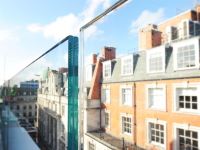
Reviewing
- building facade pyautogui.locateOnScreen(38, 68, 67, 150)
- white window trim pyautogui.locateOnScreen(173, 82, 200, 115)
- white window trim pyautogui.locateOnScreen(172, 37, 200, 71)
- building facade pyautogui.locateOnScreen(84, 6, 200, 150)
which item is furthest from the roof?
building facade pyautogui.locateOnScreen(38, 68, 67, 150)

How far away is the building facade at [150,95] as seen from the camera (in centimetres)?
806

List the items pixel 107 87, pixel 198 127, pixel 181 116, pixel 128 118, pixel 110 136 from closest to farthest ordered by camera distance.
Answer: pixel 198 127, pixel 181 116, pixel 128 118, pixel 110 136, pixel 107 87

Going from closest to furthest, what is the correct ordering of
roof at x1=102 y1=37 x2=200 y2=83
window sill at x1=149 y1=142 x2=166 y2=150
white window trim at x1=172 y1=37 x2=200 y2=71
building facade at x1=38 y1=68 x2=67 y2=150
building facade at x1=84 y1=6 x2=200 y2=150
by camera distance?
building facade at x1=38 y1=68 x2=67 y2=150, white window trim at x1=172 y1=37 x2=200 y2=71, building facade at x1=84 y1=6 x2=200 y2=150, roof at x1=102 y1=37 x2=200 y2=83, window sill at x1=149 y1=142 x2=166 y2=150

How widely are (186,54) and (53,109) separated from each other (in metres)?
7.11

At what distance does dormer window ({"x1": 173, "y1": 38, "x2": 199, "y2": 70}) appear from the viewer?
7.66m

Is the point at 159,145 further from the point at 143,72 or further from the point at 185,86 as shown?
the point at 143,72

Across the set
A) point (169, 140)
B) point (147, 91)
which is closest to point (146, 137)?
point (169, 140)

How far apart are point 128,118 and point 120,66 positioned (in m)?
3.05

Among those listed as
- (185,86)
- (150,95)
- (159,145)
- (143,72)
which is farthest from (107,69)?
(185,86)

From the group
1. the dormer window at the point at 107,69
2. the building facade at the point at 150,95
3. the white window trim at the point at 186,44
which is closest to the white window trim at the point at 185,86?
the building facade at the point at 150,95

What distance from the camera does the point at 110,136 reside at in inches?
504

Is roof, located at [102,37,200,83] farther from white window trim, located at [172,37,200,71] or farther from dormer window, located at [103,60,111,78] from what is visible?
dormer window, located at [103,60,111,78]

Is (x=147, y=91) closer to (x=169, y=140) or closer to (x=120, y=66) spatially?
(x=169, y=140)

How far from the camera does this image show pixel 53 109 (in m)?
2.00
